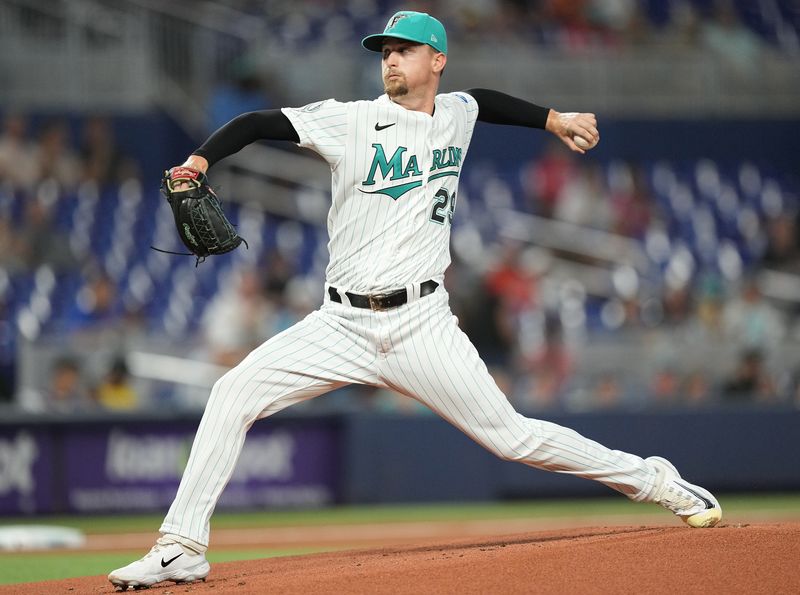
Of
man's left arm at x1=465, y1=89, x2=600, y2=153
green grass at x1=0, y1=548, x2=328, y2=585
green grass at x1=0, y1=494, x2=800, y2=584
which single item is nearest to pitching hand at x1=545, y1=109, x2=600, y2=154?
man's left arm at x1=465, y1=89, x2=600, y2=153

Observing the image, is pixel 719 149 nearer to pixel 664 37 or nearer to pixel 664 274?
pixel 664 37

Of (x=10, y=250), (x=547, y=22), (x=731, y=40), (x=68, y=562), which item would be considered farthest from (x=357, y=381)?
(x=731, y=40)

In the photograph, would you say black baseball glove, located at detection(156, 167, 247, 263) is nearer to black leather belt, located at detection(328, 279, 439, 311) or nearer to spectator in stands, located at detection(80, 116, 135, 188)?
black leather belt, located at detection(328, 279, 439, 311)

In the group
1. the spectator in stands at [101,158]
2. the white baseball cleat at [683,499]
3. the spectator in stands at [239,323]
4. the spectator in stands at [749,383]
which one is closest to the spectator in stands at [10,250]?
the spectator in stands at [101,158]

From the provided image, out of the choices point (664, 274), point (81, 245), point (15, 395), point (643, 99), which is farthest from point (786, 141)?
point (15, 395)

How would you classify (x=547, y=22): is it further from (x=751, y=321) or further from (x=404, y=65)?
(x=404, y=65)

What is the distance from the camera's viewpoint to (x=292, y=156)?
1429 cm

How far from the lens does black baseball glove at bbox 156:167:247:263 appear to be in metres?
4.59

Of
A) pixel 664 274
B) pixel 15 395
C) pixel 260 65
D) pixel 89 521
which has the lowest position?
pixel 89 521

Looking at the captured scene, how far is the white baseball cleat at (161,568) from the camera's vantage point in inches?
184

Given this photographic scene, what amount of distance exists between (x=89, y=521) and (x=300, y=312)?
101 inches

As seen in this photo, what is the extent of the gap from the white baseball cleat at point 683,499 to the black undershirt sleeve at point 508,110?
4.76 feet

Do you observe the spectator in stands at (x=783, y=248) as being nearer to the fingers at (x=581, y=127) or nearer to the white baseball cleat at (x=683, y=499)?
the white baseball cleat at (x=683, y=499)

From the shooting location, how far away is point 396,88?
16.2 feet
